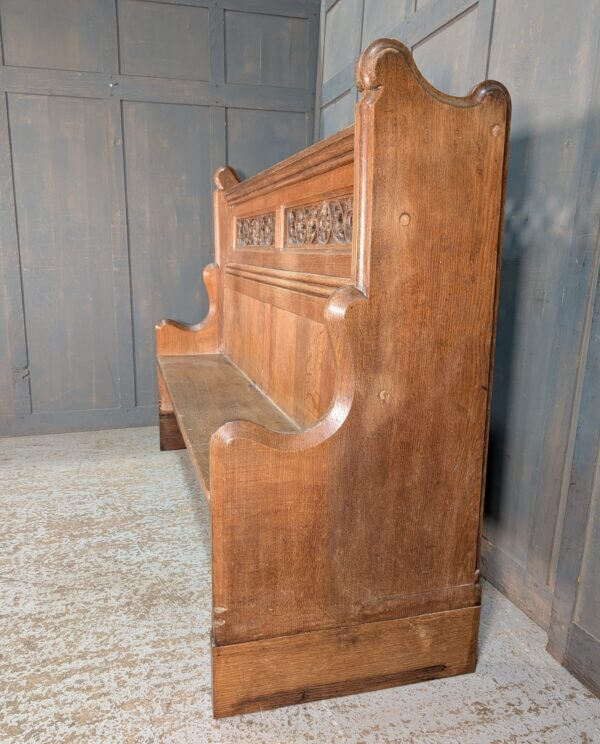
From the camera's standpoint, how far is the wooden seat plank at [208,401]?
182 cm

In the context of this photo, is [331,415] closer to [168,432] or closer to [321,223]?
[321,223]

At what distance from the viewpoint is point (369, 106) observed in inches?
49.1

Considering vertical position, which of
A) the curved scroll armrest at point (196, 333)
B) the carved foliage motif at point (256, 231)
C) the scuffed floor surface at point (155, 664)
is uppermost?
the carved foliage motif at point (256, 231)

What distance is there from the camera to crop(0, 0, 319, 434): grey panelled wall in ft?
10.5

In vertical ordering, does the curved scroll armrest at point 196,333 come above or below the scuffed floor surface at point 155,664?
above

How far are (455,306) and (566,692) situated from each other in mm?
1031

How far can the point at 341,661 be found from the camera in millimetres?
1496

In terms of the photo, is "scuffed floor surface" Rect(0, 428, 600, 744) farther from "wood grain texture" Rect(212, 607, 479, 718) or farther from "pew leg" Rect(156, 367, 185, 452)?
"pew leg" Rect(156, 367, 185, 452)

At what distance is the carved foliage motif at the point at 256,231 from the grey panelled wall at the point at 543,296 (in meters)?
0.82

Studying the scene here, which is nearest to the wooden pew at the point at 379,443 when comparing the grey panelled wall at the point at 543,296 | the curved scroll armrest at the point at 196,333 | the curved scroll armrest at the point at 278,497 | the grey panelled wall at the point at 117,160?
the curved scroll armrest at the point at 278,497

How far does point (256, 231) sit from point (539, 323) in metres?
1.21

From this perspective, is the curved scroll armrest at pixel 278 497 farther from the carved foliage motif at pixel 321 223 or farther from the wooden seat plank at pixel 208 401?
the carved foliage motif at pixel 321 223

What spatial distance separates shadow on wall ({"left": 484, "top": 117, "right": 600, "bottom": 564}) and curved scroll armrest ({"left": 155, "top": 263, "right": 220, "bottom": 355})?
1590mm

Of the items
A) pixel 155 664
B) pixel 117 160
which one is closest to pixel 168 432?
pixel 117 160
